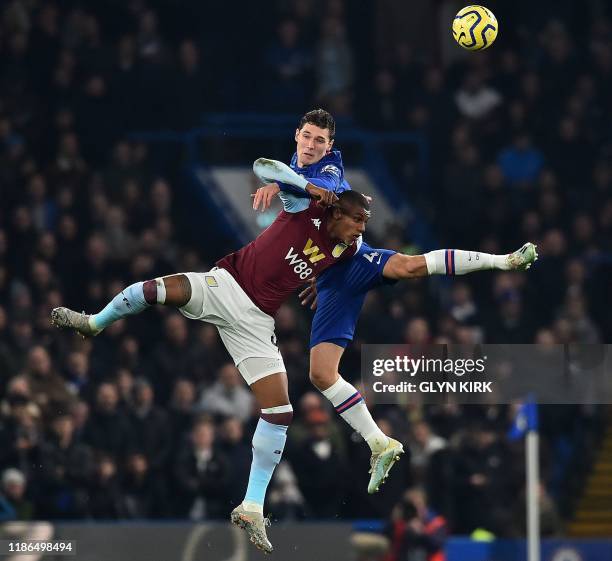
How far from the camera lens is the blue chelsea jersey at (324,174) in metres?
11.8

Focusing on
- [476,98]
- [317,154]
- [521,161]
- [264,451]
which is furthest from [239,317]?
[476,98]

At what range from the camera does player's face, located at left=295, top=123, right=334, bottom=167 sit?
12.0 m

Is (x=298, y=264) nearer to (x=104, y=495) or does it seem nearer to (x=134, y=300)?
(x=134, y=300)

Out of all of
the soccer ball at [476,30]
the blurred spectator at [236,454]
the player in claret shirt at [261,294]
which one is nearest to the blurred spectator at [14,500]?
the blurred spectator at [236,454]

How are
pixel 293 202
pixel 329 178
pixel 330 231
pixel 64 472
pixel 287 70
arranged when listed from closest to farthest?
pixel 329 178
pixel 293 202
pixel 330 231
pixel 64 472
pixel 287 70

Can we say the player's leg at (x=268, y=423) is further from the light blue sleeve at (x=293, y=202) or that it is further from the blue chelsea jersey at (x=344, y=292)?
the light blue sleeve at (x=293, y=202)

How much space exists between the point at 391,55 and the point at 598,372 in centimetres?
753

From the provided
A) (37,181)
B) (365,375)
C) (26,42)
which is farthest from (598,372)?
(26,42)

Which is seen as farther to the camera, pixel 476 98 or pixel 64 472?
pixel 476 98

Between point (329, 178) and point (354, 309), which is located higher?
point (329, 178)

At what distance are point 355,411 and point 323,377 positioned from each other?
1.16 ft

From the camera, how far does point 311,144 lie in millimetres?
12000

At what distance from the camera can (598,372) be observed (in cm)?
1669

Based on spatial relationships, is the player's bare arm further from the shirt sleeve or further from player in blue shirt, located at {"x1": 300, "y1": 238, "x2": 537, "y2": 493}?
the shirt sleeve
